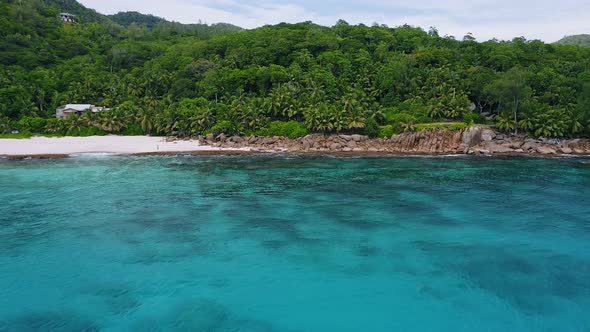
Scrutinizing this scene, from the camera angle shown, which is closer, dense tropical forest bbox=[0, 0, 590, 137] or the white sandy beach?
the white sandy beach

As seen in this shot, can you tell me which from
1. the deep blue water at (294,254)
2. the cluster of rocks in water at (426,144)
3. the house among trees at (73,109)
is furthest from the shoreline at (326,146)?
the deep blue water at (294,254)

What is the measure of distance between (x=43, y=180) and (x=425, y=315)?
37.6m

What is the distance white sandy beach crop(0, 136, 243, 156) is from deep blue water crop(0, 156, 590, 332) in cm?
1544

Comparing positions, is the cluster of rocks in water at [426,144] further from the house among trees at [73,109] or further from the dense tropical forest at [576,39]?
the dense tropical forest at [576,39]

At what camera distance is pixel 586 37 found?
167 m

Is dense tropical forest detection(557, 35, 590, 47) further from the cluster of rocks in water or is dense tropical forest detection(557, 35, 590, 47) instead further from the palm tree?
the palm tree

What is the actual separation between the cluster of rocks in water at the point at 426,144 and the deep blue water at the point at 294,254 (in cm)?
1706

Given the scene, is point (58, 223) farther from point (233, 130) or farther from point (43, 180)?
point (233, 130)

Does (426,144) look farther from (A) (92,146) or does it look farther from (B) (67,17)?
(B) (67,17)

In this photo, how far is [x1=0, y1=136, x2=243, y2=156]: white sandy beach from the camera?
54125 mm

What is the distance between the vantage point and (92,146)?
57.7 metres

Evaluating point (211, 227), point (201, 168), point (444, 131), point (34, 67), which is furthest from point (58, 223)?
point (34, 67)

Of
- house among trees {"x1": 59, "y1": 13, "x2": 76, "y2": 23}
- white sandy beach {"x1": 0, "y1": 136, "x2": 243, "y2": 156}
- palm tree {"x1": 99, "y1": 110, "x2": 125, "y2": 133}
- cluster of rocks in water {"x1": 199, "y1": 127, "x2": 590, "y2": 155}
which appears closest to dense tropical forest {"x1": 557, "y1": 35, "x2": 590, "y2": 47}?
cluster of rocks in water {"x1": 199, "y1": 127, "x2": 590, "y2": 155}

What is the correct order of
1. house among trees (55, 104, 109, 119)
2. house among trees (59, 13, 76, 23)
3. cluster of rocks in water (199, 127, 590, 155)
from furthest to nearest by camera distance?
house among trees (59, 13, 76, 23) → house among trees (55, 104, 109, 119) → cluster of rocks in water (199, 127, 590, 155)
